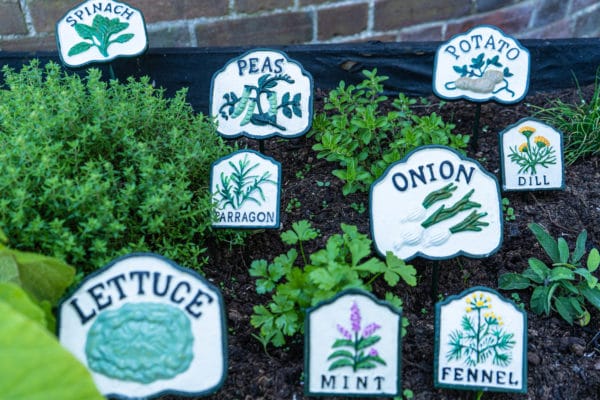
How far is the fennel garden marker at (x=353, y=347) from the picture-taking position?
1268mm

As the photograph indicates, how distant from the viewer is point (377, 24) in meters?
2.76

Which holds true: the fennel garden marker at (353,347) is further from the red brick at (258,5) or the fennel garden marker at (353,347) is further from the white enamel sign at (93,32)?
the red brick at (258,5)

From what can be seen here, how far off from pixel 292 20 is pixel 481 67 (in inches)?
37.3

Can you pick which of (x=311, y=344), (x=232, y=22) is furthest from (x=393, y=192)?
(x=232, y=22)

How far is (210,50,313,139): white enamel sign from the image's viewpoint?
72.2 inches

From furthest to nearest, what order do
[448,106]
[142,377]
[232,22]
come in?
[232,22] → [448,106] → [142,377]

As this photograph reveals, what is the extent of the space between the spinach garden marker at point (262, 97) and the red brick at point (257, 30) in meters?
0.77

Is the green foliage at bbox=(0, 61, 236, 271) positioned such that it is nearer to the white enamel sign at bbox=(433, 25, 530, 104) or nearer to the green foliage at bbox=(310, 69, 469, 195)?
the green foliage at bbox=(310, 69, 469, 195)

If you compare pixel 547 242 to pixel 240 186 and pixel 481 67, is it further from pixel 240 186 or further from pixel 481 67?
pixel 240 186

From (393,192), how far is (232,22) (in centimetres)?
137

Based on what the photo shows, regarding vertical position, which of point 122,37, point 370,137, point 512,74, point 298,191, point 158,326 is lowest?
point 158,326

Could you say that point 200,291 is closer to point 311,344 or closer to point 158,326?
point 158,326

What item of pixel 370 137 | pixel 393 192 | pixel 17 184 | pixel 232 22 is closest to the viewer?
pixel 17 184

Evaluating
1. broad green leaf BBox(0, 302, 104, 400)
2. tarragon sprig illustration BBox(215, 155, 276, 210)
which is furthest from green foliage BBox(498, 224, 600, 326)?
broad green leaf BBox(0, 302, 104, 400)
